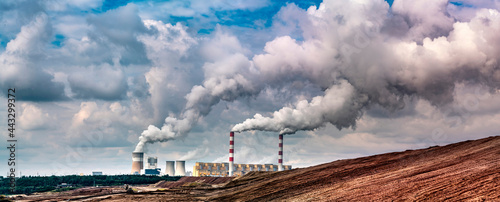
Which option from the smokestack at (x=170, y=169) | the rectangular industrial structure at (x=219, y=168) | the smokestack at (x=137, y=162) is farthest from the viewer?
the smokestack at (x=170, y=169)

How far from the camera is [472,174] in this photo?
2897 cm

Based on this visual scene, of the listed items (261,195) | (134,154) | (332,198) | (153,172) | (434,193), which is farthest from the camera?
(153,172)

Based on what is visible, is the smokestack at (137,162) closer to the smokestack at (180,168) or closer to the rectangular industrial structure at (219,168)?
the smokestack at (180,168)

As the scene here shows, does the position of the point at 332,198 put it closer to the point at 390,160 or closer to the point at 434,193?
the point at 434,193

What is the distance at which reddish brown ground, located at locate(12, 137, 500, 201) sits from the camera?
26.5 m

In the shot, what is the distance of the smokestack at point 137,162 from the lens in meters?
153

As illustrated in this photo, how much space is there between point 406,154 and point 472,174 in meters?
23.4

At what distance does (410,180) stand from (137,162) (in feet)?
436

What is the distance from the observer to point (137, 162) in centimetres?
15675

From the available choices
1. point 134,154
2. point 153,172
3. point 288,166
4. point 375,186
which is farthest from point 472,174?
point 153,172

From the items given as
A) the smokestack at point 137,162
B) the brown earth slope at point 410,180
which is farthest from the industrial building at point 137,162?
the brown earth slope at point 410,180

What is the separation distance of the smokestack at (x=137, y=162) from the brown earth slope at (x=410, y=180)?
10709cm

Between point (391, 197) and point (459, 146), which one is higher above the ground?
point (459, 146)

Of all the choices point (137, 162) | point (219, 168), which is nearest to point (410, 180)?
point (137, 162)
